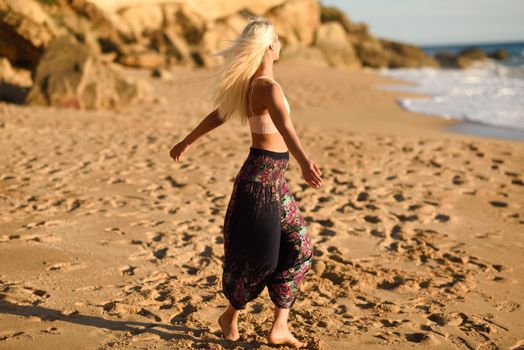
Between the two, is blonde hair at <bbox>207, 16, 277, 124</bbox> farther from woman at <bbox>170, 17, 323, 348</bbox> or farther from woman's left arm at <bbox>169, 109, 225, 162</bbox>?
woman's left arm at <bbox>169, 109, 225, 162</bbox>

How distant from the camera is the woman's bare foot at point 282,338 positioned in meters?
2.69

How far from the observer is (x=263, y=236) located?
251 centimetres

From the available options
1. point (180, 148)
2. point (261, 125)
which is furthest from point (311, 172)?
point (180, 148)

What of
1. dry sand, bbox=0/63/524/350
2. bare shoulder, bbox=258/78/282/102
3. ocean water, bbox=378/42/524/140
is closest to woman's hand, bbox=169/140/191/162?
bare shoulder, bbox=258/78/282/102

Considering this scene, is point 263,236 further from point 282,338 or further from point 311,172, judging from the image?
point 282,338

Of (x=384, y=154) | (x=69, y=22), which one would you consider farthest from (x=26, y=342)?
(x=69, y=22)

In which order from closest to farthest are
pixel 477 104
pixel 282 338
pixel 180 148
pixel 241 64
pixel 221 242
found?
pixel 241 64 < pixel 282 338 < pixel 180 148 < pixel 221 242 < pixel 477 104

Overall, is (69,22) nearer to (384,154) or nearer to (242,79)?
(384,154)

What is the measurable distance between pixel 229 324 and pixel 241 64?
4.22 ft

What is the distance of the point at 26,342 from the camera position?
2658 mm

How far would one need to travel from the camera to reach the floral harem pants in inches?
99.2

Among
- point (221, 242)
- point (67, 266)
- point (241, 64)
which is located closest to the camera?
point (241, 64)

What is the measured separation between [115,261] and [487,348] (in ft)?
7.95

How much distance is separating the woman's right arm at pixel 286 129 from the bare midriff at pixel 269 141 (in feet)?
0.45
